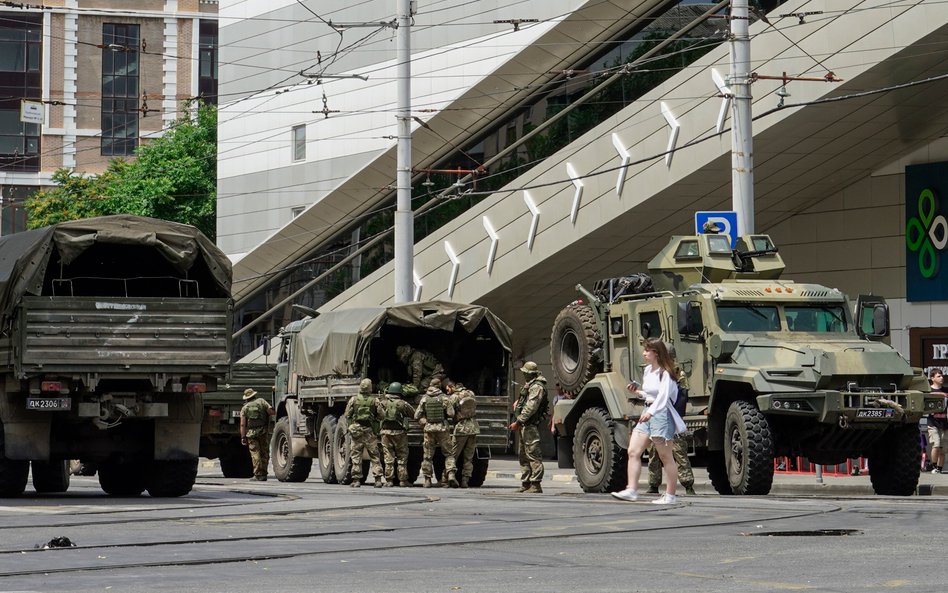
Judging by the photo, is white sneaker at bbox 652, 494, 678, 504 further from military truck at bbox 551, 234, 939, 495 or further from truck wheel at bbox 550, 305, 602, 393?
truck wheel at bbox 550, 305, 602, 393

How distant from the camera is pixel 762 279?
836 inches

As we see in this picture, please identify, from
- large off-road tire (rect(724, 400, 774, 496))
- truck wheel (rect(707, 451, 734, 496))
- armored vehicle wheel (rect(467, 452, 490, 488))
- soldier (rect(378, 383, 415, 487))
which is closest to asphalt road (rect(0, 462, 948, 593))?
large off-road tire (rect(724, 400, 774, 496))

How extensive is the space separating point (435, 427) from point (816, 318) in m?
5.89

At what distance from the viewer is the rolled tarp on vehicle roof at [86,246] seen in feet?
59.5

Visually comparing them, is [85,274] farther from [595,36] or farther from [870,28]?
[595,36]

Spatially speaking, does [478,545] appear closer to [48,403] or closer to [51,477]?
[48,403]

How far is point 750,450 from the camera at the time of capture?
60.1 feet

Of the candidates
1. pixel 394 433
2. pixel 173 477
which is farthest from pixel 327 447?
pixel 173 477

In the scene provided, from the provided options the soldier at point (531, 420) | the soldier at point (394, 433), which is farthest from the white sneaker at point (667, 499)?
the soldier at point (394, 433)

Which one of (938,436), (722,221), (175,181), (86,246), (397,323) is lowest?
A: (938,436)

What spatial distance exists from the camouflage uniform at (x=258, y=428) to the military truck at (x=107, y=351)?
7075 mm

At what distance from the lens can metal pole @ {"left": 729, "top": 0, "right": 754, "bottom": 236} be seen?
23922 mm

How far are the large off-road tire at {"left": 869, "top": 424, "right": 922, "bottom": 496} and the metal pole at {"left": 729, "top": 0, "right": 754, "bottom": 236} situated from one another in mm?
5125

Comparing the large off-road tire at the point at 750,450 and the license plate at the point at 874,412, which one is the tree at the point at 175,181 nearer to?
the large off-road tire at the point at 750,450
